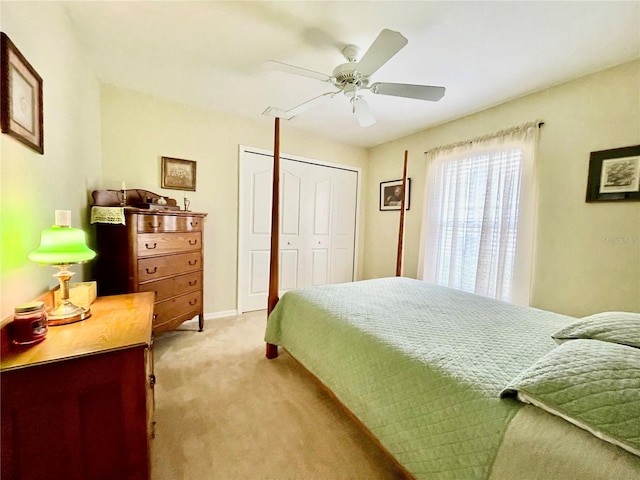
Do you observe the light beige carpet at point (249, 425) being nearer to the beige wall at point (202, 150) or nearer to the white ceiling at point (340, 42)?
the beige wall at point (202, 150)

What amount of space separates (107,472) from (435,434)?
117cm

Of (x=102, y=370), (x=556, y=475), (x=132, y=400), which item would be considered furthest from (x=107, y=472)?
(x=556, y=475)

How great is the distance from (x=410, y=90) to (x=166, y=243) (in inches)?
90.2

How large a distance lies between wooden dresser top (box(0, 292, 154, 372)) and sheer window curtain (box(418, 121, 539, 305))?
296 cm

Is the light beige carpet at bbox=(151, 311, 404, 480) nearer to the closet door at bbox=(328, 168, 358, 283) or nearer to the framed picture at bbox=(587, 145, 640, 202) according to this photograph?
the closet door at bbox=(328, 168, 358, 283)

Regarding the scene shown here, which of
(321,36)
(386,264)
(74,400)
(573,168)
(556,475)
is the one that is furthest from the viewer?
(386,264)

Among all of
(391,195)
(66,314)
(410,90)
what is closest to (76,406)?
(66,314)

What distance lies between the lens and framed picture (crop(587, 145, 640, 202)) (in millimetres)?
1957

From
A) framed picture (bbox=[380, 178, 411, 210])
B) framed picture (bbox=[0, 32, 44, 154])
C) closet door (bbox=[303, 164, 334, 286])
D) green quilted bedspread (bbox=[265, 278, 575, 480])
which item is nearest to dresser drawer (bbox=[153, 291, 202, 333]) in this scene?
green quilted bedspread (bbox=[265, 278, 575, 480])

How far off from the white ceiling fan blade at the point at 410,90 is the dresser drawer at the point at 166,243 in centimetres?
205

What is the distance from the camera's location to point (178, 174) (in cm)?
287

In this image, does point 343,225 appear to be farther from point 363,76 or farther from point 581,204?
point 581,204

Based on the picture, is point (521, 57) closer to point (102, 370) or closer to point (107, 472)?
point (102, 370)

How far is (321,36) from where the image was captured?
1.79 metres
